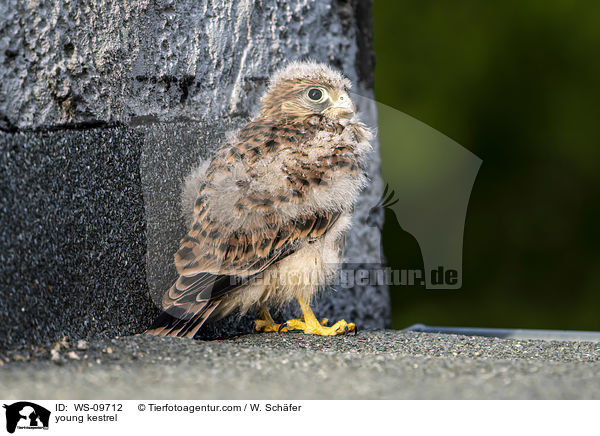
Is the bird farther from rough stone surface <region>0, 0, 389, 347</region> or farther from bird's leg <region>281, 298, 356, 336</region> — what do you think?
rough stone surface <region>0, 0, 389, 347</region>

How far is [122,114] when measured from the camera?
2.33 meters

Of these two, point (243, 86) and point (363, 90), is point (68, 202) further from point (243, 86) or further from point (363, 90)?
point (363, 90)

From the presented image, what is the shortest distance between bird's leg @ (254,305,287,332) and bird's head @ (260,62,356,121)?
700 mm

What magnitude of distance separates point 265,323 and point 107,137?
2.91 ft

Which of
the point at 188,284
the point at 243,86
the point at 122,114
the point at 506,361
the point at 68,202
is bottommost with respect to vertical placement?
the point at 506,361

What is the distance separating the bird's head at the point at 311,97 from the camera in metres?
2.63

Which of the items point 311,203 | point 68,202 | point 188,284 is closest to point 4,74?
point 68,202

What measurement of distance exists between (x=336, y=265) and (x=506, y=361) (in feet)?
2.27

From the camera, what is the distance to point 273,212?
7.66 ft
